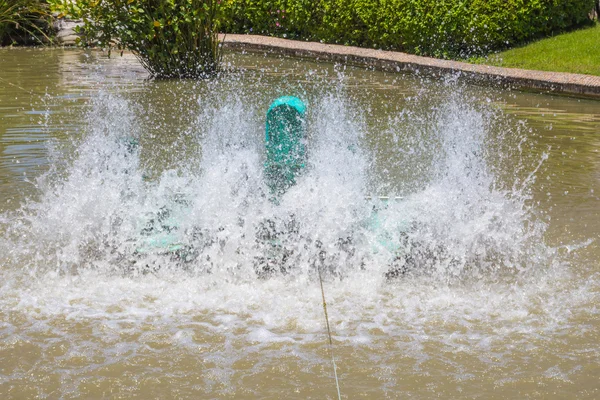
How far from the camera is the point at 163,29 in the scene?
42.0 ft

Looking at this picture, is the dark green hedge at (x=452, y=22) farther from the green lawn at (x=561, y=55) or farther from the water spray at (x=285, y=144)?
the water spray at (x=285, y=144)

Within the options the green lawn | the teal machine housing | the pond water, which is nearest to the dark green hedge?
the green lawn

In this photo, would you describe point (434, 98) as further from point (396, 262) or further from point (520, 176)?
point (396, 262)

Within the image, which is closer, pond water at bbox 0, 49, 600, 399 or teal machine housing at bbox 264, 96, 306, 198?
pond water at bbox 0, 49, 600, 399

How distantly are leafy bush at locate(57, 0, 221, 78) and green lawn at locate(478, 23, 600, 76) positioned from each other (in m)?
4.95

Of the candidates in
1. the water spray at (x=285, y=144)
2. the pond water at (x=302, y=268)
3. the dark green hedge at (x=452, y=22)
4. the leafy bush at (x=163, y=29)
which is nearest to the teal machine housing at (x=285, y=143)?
the water spray at (x=285, y=144)

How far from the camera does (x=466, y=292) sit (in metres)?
4.95

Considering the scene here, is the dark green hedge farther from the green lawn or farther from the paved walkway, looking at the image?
the paved walkway

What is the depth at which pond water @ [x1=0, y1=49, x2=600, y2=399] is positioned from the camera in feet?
12.8

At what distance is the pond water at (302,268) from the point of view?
3904mm

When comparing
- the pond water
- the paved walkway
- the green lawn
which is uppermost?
the green lawn

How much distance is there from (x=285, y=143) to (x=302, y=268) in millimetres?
990

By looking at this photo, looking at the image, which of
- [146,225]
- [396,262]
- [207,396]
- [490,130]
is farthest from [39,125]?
[207,396]

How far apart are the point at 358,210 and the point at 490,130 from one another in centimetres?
429
